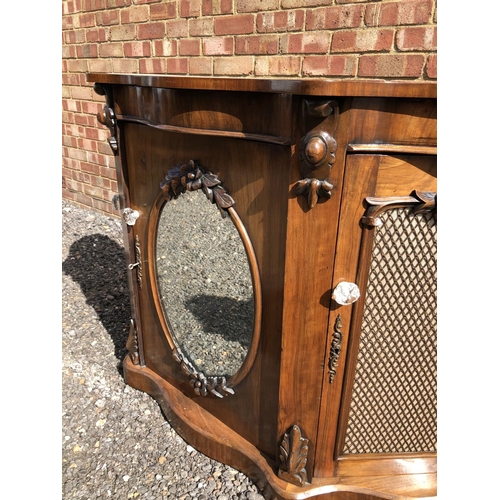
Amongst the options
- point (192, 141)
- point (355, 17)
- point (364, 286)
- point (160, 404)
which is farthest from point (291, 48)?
point (160, 404)

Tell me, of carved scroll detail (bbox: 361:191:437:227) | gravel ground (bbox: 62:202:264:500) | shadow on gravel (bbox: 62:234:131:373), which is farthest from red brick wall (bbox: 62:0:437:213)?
gravel ground (bbox: 62:202:264:500)

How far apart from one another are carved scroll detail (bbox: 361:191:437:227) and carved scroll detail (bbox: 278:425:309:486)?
78cm

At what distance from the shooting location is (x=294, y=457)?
1440 mm

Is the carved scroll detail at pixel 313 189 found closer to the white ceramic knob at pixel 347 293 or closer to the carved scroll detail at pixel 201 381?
the white ceramic knob at pixel 347 293

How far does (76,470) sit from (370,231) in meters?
1.53

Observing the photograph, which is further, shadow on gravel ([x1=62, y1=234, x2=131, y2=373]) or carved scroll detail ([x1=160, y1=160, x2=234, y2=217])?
shadow on gravel ([x1=62, y1=234, x2=131, y2=373])

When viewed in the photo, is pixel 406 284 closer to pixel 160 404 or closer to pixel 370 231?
pixel 370 231

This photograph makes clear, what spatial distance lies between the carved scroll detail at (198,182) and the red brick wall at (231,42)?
1.36 meters

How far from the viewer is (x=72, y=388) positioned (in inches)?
83.1

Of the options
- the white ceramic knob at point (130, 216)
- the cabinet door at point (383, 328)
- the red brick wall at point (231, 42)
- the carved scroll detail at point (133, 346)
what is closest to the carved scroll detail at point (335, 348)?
the cabinet door at point (383, 328)

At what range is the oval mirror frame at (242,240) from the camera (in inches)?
53.7

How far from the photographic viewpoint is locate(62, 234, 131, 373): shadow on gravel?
264cm

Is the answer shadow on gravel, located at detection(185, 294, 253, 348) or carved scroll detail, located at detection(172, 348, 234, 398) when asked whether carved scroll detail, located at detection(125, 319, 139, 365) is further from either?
shadow on gravel, located at detection(185, 294, 253, 348)

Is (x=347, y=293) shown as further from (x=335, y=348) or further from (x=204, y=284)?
(x=204, y=284)
